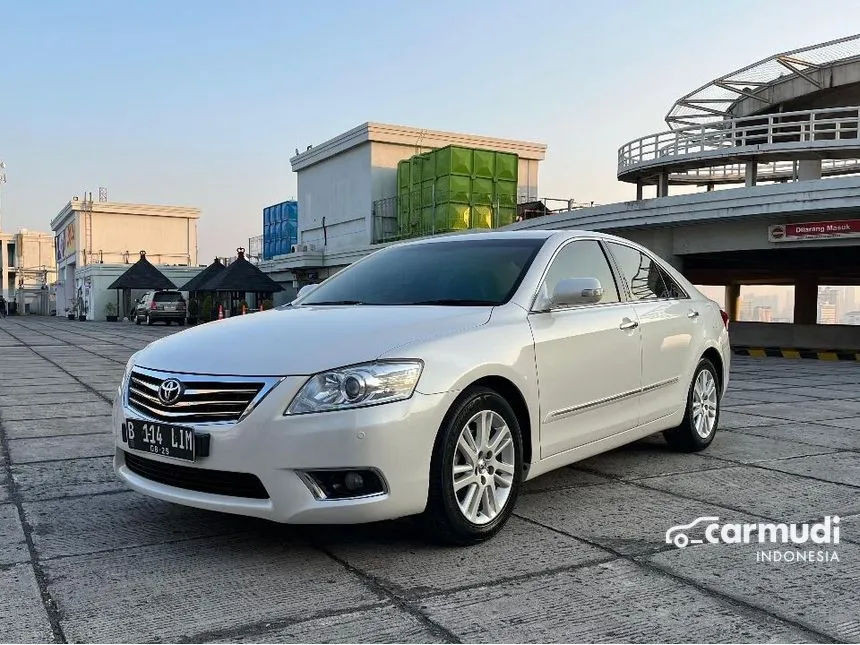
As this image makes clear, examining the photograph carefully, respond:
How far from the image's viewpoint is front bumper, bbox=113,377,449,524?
10.9ft

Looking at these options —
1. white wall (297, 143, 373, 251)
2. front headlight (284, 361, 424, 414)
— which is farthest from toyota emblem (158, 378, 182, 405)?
white wall (297, 143, 373, 251)

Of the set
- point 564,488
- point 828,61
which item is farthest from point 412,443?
point 828,61

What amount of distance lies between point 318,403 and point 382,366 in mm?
318

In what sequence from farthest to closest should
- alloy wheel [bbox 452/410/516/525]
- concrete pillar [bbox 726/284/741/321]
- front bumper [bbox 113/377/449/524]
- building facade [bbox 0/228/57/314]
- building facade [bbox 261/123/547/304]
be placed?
building facade [bbox 0/228/57/314] < concrete pillar [bbox 726/284/741/321] < building facade [bbox 261/123/547/304] < alloy wheel [bbox 452/410/516/525] < front bumper [bbox 113/377/449/524]

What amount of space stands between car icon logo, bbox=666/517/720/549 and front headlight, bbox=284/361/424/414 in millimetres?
1535

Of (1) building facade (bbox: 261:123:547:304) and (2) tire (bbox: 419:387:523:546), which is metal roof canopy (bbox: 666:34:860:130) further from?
(2) tire (bbox: 419:387:523:546)

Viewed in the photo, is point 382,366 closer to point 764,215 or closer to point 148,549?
point 148,549

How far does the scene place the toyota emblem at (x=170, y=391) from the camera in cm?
361

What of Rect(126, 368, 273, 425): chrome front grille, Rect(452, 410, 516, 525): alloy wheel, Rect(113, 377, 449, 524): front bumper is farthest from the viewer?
Rect(452, 410, 516, 525): alloy wheel

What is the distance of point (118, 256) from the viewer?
68.8 metres

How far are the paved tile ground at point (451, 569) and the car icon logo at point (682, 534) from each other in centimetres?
5
